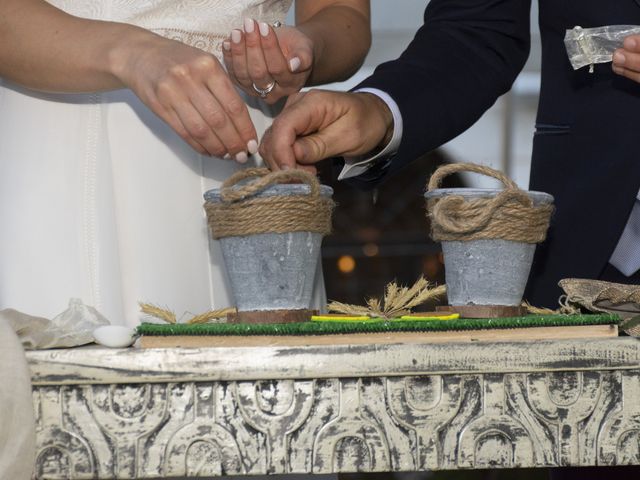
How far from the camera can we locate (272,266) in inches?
46.1

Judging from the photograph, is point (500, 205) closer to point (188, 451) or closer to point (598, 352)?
point (598, 352)

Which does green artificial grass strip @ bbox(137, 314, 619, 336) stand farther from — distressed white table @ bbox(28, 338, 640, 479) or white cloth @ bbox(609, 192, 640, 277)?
white cloth @ bbox(609, 192, 640, 277)

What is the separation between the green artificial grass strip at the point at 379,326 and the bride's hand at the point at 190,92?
331mm

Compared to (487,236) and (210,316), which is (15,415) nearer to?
(210,316)

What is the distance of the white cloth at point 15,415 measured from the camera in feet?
3.10

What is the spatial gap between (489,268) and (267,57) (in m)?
0.42

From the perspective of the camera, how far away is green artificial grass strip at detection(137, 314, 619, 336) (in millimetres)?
1025

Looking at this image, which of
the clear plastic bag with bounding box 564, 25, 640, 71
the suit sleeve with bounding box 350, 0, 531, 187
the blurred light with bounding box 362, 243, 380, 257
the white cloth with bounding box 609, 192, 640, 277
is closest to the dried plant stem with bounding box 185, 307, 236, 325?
the suit sleeve with bounding box 350, 0, 531, 187

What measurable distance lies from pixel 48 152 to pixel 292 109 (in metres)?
0.41

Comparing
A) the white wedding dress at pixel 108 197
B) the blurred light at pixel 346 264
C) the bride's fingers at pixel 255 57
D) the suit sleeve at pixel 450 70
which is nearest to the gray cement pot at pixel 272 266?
the bride's fingers at pixel 255 57

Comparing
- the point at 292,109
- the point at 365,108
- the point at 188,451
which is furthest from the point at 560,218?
the point at 188,451

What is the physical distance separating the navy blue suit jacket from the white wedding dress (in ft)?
1.02

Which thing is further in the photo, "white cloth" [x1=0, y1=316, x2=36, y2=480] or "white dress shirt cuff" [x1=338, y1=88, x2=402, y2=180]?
"white dress shirt cuff" [x1=338, y1=88, x2=402, y2=180]

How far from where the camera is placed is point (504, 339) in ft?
3.36
